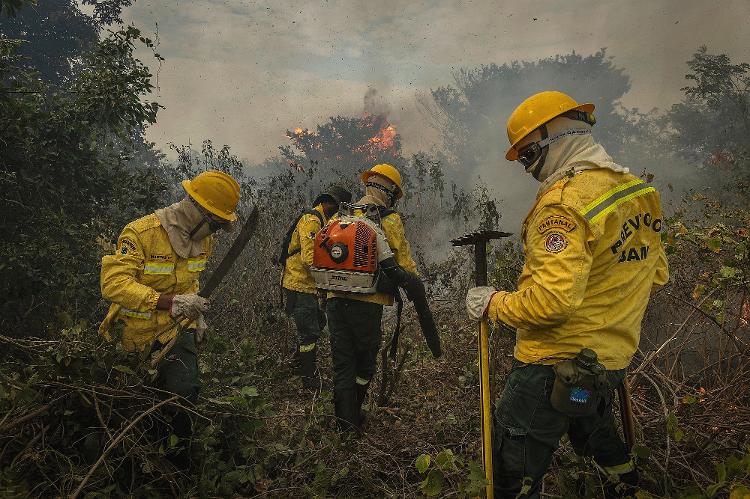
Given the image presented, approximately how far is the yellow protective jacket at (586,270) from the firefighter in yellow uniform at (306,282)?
3.14 metres

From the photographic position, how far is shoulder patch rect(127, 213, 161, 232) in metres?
2.95

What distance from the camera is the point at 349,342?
3.55 meters

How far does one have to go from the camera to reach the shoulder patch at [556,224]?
175cm

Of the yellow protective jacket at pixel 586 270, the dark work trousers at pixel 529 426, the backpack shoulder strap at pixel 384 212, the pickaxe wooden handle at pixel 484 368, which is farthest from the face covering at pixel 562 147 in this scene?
the backpack shoulder strap at pixel 384 212

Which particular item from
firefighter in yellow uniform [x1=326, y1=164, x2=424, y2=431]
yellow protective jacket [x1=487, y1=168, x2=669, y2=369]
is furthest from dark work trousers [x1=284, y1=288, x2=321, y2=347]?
yellow protective jacket [x1=487, y1=168, x2=669, y2=369]

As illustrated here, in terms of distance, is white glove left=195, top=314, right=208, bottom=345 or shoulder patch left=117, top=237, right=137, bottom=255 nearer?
shoulder patch left=117, top=237, right=137, bottom=255

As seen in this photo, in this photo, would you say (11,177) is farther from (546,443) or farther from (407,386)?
(546,443)

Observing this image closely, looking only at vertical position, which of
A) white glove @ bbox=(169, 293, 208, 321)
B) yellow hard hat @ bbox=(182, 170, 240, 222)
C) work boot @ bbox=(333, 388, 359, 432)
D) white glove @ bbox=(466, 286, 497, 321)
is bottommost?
work boot @ bbox=(333, 388, 359, 432)

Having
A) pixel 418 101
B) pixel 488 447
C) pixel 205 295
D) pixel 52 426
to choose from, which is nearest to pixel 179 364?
pixel 205 295

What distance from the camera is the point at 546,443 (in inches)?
75.3

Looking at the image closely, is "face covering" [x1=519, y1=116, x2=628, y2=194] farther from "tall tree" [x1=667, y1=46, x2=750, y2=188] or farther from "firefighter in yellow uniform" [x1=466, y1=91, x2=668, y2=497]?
"tall tree" [x1=667, y1=46, x2=750, y2=188]

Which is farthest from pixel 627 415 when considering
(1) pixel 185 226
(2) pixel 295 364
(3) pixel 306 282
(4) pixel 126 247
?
(2) pixel 295 364

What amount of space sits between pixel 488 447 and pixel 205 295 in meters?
1.91

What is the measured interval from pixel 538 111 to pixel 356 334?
2.13m
